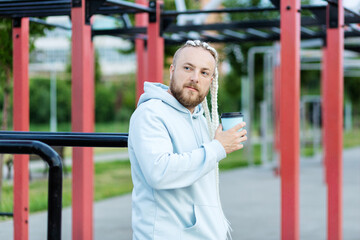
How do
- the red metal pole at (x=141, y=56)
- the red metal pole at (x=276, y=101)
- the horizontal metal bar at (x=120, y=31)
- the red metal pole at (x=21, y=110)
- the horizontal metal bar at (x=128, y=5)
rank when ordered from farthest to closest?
the red metal pole at (x=276, y=101) < the red metal pole at (x=141, y=56) < the horizontal metal bar at (x=120, y=31) < the red metal pole at (x=21, y=110) < the horizontal metal bar at (x=128, y=5)

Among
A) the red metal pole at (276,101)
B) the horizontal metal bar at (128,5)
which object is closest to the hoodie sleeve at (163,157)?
the horizontal metal bar at (128,5)

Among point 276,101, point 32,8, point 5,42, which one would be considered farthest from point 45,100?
point 32,8

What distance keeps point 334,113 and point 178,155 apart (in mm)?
2942

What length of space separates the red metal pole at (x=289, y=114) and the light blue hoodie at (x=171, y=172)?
1.95 m

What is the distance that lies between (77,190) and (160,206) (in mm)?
2008

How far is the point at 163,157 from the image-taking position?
6.27 ft

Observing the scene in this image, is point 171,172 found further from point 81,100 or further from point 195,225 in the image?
point 81,100

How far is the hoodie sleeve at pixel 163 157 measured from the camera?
1911mm

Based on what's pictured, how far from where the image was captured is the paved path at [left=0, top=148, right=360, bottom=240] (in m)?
5.70

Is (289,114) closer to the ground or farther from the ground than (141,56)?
closer to the ground

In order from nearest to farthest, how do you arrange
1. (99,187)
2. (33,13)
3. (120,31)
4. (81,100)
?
(81,100) < (33,13) < (120,31) < (99,187)

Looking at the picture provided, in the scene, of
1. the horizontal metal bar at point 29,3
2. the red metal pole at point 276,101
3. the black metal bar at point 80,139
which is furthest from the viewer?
the red metal pole at point 276,101

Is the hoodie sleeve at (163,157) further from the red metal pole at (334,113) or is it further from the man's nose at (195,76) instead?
the red metal pole at (334,113)

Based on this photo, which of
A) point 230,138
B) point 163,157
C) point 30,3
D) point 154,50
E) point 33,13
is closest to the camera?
point 163,157
